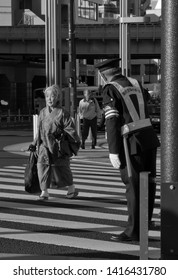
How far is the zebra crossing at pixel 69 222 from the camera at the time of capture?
24.2 feet

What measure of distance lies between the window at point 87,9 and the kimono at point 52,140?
286 feet

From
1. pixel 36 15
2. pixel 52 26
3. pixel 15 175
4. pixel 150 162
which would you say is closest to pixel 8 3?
pixel 36 15

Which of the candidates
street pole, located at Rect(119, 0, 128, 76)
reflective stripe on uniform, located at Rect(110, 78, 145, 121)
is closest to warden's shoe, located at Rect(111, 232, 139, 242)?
reflective stripe on uniform, located at Rect(110, 78, 145, 121)

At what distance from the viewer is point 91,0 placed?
100 meters

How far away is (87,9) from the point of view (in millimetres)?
101125

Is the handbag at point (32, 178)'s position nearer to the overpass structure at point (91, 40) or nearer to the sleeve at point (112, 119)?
the sleeve at point (112, 119)

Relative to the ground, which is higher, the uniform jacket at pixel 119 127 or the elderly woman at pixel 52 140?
the uniform jacket at pixel 119 127

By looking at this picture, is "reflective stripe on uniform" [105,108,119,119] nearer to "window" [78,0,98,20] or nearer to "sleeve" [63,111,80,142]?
"sleeve" [63,111,80,142]

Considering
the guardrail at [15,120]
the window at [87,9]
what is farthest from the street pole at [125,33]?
the window at [87,9]

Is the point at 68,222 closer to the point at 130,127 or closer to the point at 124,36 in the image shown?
the point at 130,127

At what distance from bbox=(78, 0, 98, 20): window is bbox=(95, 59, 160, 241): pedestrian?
90.2m

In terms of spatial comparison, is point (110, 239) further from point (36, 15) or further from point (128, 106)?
point (36, 15)

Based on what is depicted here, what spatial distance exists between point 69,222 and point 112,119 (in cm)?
197
